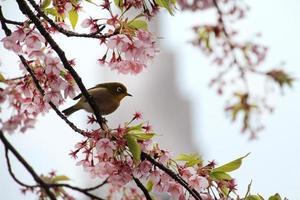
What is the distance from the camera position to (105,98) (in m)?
1.76

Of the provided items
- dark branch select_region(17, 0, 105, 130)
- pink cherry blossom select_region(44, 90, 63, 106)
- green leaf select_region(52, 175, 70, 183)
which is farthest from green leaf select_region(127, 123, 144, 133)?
green leaf select_region(52, 175, 70, 183)

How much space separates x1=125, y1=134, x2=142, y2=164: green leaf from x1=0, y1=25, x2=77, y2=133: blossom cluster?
0.20m

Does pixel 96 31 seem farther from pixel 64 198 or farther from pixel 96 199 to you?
pixel 96 199

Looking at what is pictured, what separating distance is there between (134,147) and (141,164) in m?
0.08

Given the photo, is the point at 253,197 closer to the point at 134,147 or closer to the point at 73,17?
the point at 134,147

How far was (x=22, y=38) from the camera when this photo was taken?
128cm

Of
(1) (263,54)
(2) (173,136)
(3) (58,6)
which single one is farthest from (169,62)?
(3) (58,6)

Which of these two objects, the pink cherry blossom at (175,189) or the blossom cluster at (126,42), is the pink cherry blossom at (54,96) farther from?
the pink cherry blossom at (175,189)

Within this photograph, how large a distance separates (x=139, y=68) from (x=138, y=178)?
340mm

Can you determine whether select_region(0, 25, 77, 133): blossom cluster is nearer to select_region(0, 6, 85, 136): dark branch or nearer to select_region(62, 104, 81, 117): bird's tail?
select_region(0, 6, 85, 136): dark branch

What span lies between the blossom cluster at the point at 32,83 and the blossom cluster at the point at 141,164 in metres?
0.15

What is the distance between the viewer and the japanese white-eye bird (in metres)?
1.74

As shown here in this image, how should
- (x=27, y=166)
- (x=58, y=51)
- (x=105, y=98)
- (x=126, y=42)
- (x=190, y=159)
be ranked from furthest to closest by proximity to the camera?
(x=105, y=98) < (x=190, y=159) < (x=126, y=42) < (x=58, y=51) < (x=27, y=166)

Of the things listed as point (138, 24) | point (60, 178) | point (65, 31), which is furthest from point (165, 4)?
point (60, 178)
